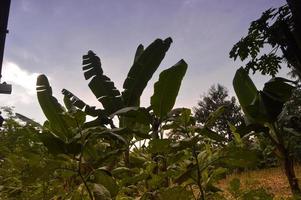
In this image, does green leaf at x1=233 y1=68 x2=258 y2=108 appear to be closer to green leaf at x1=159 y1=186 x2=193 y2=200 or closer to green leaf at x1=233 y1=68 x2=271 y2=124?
green leaf at x1=233 y1=68 x2=271 y2=124

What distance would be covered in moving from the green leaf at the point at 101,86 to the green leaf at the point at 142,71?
9 cm

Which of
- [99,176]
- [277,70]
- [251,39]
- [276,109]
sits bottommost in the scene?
[99,176]

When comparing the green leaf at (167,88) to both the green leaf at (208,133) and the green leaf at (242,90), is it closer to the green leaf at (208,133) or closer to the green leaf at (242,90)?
the green leaf at (208,133)

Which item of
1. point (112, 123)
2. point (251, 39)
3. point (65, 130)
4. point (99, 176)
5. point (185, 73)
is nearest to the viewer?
point (99, 176)

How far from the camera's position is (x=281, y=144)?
329 centimetres

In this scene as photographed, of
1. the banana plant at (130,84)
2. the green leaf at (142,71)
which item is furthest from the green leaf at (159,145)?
the green leaf at (142,71)

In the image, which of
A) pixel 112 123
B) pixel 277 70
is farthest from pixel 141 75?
pixel 277 70

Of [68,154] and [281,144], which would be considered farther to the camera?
[281,144]

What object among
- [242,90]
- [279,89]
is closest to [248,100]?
[242,90]

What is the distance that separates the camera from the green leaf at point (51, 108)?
1513 millimetres

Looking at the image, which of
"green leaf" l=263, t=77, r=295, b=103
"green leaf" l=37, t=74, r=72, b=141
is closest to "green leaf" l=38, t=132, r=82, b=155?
Answer: "green leaf" l=37, t=74, r=72, b=141

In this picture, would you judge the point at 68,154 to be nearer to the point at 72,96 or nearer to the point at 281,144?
the point at 72,96

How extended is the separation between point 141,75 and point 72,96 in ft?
2.37

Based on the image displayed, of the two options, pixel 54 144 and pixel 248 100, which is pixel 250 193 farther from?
pixel 248 100
